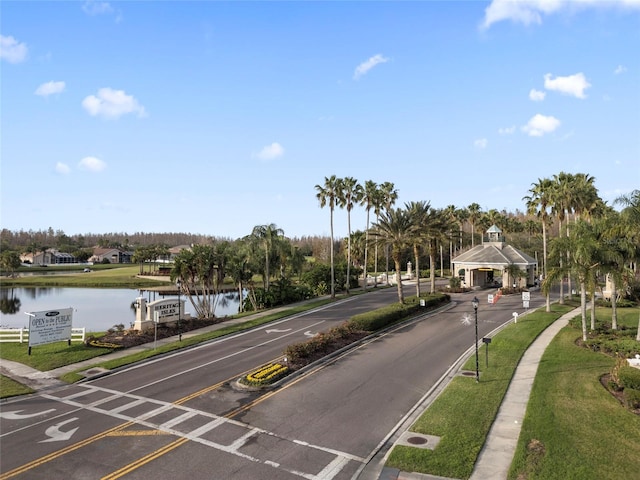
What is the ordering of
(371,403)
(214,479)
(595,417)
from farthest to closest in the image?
1. (371,403)
2. (595,417)
3. (214,479)

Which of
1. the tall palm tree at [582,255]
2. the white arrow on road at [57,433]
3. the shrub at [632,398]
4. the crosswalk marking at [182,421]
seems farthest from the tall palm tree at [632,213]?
the white arrow on road at [57,433]

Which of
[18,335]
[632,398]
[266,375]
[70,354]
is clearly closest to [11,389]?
[70,354]

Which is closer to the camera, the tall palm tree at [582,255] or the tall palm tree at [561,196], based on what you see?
the tall palm tree at [582,255]

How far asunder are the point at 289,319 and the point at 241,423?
2322cm

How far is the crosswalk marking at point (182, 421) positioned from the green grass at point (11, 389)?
1.19m

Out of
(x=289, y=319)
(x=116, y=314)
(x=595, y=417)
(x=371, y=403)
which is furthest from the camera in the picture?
(x=116, y=314)

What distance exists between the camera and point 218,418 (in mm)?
17344

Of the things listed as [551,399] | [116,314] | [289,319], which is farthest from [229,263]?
[551,399]

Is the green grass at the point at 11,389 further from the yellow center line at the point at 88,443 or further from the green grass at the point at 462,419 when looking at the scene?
the green grass at the point at 462,419

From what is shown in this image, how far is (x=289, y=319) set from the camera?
40094 mm

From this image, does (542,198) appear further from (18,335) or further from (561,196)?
(18,335)

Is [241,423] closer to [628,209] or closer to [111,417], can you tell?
[111,417]

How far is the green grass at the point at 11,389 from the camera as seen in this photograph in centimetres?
2056

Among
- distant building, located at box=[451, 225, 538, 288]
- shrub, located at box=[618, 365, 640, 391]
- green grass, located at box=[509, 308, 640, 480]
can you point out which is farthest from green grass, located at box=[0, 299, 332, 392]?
distant building, located at box=[451, 225, 538, 288]
